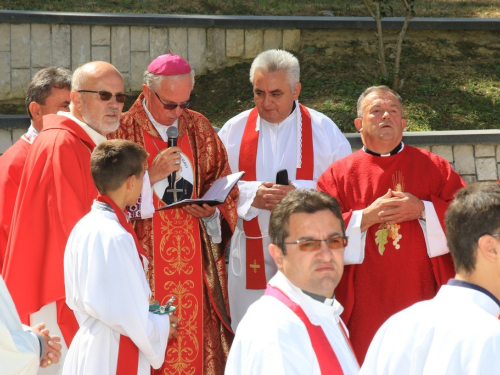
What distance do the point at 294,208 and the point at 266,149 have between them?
249cm

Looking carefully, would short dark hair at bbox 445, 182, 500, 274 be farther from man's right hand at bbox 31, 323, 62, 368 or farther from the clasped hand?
the clasped hand

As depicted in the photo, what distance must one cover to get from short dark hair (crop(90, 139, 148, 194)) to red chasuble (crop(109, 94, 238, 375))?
4.74ft

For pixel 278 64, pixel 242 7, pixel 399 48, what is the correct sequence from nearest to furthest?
1. pixel 278 64
2. pixel 399 48
3. pixel 242 7

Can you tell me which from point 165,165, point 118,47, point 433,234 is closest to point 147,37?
point 118,47

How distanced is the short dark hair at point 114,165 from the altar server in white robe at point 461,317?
5.70 feet

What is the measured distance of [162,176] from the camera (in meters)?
5.62

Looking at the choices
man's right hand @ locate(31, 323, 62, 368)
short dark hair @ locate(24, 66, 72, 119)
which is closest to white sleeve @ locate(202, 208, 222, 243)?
short dark hair @ locate(24, 66, 72, 119)

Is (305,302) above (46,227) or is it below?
below

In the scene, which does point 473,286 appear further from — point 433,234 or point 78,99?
point 78,99

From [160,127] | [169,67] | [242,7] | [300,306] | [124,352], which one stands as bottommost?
[124,352]

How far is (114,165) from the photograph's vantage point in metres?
4.34

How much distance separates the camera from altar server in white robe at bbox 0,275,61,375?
3.49 metres

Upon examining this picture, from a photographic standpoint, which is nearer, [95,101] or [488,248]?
[488,248]

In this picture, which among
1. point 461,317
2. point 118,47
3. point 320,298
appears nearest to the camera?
point 461,317
